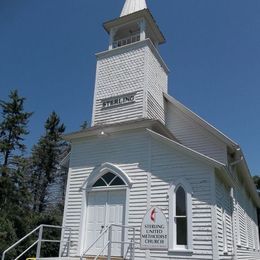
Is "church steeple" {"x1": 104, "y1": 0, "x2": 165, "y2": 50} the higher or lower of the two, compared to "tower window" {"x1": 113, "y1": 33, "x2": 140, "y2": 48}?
higher

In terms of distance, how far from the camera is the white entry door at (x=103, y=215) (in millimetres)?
11156

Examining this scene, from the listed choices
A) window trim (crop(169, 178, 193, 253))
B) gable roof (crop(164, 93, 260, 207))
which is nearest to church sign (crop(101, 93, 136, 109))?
gable roof (crop(164, 93, 260, 207))

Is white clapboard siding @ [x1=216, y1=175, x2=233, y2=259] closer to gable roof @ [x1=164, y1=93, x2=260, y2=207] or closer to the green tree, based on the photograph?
gable roof @ [x1=164, y1=93, x2=260, y2=207]

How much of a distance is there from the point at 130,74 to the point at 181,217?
24.1 ft

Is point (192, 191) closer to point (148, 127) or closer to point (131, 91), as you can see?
point (148, 127)

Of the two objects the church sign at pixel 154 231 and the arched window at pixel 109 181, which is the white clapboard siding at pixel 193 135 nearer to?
the arched window at pixel 109 181

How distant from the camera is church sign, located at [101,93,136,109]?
14.1 meters

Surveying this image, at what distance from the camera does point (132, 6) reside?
17.4 metres

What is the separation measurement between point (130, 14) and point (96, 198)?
9.57m

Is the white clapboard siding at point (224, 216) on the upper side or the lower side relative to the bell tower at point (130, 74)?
lower

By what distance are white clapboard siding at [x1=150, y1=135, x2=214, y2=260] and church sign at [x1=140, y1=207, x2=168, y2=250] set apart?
3465mm

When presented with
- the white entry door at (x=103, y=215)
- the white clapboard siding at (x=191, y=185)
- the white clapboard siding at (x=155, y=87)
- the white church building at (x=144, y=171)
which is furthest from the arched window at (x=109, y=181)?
the white clapboard siding at (x=155, y=87)

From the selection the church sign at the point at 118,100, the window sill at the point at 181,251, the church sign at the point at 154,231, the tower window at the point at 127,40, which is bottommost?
the window sill at the point at 181,251

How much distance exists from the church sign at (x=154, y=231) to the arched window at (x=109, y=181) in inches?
191
